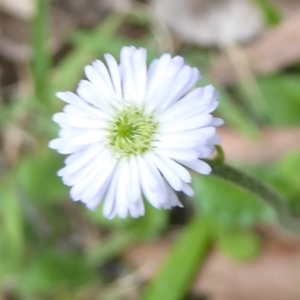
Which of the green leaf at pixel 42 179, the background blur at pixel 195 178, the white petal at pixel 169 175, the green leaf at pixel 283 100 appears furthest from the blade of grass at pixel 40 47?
the white petal at pixel 169 175

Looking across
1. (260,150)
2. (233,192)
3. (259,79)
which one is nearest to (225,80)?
(259,79)

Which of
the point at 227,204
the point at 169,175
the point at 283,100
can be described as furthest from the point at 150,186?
the point at 283,100

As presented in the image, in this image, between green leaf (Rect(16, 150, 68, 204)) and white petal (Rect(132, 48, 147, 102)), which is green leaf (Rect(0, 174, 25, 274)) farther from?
white petal (Rect(132, 48, 147, 102))

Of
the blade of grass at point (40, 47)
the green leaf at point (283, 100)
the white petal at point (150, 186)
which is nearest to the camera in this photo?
the white petal at point (150, 186)

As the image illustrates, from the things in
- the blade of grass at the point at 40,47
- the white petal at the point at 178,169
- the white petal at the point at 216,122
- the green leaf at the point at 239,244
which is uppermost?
the blade of grass at the point at 40,47

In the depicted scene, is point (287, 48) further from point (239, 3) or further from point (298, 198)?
point (298, 198)

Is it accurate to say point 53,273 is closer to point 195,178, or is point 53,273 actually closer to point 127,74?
point 195,178

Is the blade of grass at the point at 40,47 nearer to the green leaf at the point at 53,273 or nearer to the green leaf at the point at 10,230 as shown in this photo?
the green leaf at the point at 10,230
